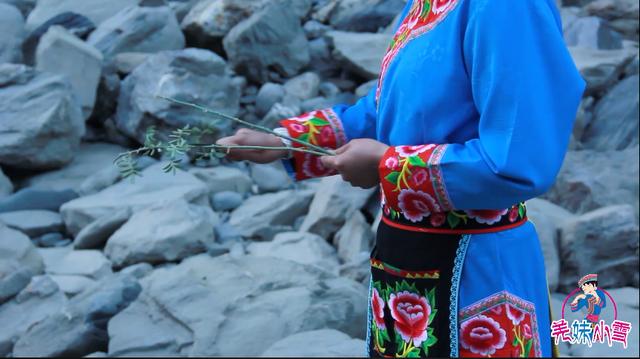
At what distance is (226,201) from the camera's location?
4.65m

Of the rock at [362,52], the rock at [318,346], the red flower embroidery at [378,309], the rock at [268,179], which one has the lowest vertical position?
the rock at [268,179]

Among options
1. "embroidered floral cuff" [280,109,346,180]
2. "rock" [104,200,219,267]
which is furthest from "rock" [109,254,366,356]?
"embroidered floral cuff" [280,109,346,180]

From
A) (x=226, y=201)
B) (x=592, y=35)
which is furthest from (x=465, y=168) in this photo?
(x=592, y=35)

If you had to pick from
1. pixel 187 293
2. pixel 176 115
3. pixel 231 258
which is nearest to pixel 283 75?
pixel 176 115

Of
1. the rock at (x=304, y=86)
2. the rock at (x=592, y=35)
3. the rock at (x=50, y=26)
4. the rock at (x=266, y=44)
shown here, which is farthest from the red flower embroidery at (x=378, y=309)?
the rock at (x=592, y=35)

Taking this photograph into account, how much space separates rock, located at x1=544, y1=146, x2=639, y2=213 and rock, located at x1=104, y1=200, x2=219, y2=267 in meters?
2.23

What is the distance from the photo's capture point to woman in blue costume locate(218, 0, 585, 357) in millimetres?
954

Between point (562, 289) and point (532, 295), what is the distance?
286 centimetres

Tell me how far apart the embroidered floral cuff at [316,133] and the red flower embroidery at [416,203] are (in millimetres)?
297

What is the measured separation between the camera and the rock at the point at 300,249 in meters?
3.82

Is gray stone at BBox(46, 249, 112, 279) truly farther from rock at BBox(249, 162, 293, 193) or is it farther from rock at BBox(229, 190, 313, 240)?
rock at BBox(249, 162, 293, 193)

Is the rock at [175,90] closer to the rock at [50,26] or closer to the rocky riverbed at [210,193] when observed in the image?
the rocky riverbed at [210,193]

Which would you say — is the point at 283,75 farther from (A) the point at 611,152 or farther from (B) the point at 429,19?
(B) the point at 429,19

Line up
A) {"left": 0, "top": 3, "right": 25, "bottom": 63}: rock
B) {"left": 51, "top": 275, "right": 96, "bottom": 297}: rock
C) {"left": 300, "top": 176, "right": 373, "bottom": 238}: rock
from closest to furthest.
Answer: {"left": 0, "top": 3, "right": 25, "bottom": 63}: rock < {"left": 51, "top": 275, "right": 96, "bottom": 297}: rock < {"left": 300, "top": 176, "right": 373, "bottom": 238}: rock
